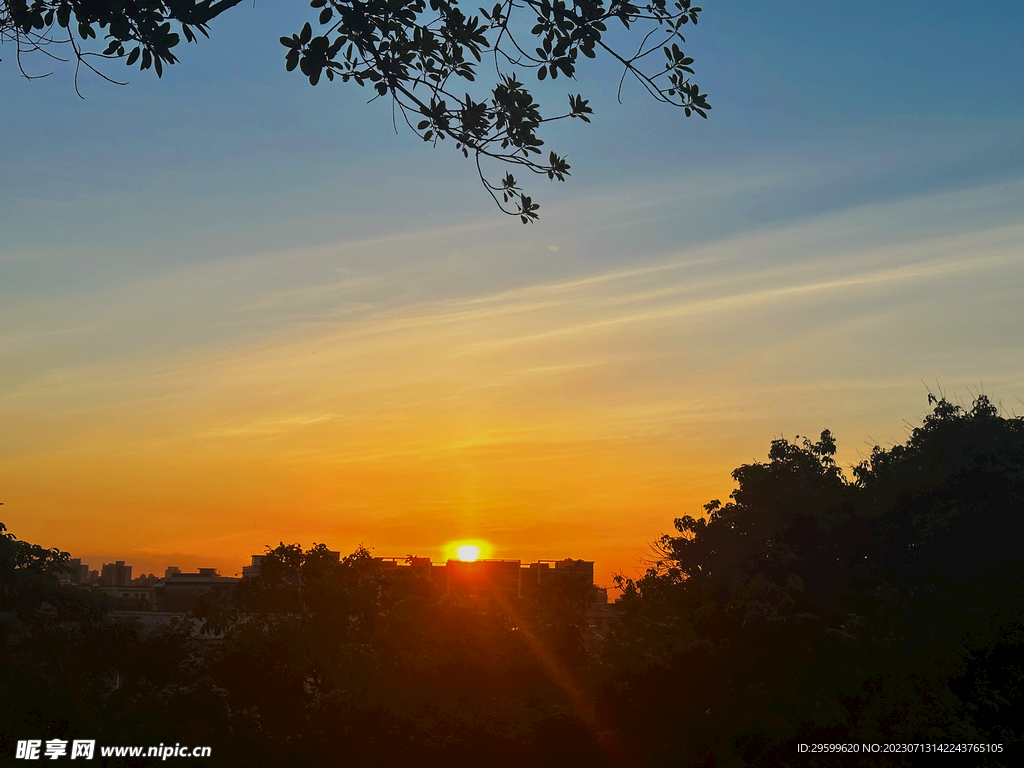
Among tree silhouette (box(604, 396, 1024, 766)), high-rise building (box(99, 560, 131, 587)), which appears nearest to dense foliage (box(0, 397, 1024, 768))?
tree silhouette (box(604, 396, 1024, 766))

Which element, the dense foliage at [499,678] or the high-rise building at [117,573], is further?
the high-rise building at [117,573]

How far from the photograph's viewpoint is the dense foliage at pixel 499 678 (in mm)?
16406

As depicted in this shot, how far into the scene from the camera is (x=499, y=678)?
59.3 feet

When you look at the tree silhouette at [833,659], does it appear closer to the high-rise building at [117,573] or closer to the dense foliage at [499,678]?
the dense foliage at [499,678]

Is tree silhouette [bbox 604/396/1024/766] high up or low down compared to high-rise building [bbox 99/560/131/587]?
down

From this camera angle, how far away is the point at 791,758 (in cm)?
1588

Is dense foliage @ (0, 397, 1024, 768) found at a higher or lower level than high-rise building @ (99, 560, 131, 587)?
lower

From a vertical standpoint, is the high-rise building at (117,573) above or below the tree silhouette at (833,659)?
above

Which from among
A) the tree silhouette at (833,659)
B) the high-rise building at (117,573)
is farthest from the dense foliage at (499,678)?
the high-rise building at (117,573)

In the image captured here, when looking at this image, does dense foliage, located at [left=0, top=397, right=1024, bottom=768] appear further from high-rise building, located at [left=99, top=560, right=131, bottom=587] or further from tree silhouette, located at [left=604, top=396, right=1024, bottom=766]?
high-rise building, located at [left=99, top=560, right=131, bottom=587]

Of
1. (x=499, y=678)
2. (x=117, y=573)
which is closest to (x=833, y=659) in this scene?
(x=499, y=678)

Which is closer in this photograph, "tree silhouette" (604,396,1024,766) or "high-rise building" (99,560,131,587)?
"tree silhouette" (604,396,1024,766)

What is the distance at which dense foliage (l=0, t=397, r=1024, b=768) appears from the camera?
16.4 m

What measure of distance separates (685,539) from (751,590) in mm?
24878
